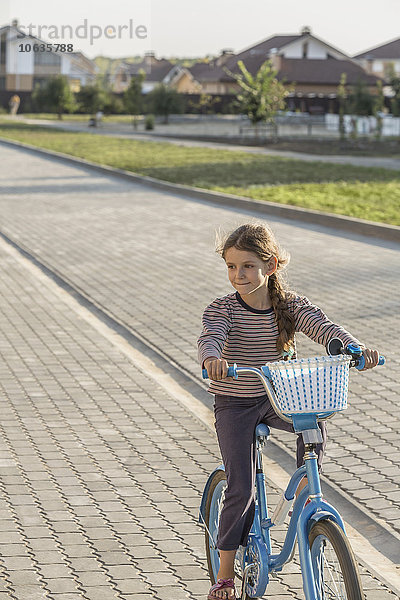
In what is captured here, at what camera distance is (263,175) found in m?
26.1

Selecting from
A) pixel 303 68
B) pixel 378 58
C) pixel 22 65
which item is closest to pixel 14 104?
pixel 303 68

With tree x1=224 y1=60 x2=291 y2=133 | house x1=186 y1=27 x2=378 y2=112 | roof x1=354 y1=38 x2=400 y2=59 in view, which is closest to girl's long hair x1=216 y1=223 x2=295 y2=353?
tree x1=224 y1=60 x2=291 y2=133

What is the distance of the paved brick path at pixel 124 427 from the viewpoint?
168 inches

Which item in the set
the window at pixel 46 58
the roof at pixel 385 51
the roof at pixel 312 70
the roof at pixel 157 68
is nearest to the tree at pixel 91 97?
the roof at pixel 312 70

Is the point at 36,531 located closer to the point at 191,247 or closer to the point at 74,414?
the point at 74,414

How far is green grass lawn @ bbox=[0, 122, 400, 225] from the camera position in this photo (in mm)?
19391

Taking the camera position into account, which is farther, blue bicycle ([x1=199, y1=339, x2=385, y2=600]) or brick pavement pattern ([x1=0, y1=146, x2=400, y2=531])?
brick pavement pattern ([x1=0, y1=146, x2=400, y2=531])

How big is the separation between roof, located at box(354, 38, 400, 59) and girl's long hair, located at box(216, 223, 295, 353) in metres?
103

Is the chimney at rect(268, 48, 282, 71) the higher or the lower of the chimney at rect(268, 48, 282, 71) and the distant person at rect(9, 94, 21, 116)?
the higher

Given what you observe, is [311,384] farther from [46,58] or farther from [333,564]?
[46,58]

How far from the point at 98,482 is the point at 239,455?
1.95 meters

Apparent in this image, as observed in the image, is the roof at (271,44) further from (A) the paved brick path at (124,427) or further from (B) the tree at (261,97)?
(A) the paved brick path at (124,427)

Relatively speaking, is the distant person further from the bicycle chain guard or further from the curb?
the bicycle chain guard

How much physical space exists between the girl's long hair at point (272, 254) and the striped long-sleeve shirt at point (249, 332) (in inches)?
1.1
